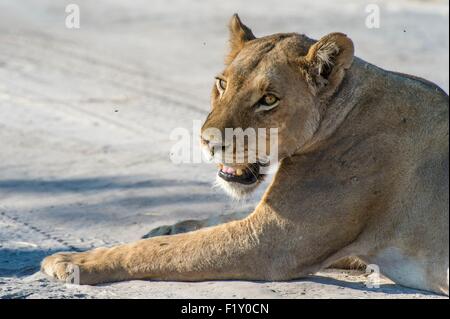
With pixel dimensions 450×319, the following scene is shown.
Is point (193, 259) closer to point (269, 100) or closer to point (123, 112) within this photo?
point (269, 100)

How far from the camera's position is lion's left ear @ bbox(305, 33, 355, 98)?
564 cm

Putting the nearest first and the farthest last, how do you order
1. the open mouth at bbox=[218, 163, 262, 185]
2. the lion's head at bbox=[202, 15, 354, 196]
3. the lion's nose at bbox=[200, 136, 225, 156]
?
the lion's nose at bbox=[200, 136, 225, 156], the lion's head at bbox=[202, 15, 354, 196], the open mouth at bbox=[218, 163, 262, 185]

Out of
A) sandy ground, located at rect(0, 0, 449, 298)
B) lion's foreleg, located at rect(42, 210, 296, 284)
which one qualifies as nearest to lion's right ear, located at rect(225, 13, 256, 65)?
lion's foreleg, located at rect(42, 210, 296, 284)

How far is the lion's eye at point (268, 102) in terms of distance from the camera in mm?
5605

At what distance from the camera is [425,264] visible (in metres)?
5.60

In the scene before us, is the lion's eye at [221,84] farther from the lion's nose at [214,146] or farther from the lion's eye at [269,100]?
the lion's nose at [214,146]

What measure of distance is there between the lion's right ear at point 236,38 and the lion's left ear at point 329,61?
59cm

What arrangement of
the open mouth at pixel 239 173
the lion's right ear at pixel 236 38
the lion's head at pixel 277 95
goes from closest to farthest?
the lion's head at pixel 277 95, the open mouth at pixel 239 173, the lion's right ear at pixel 236 38

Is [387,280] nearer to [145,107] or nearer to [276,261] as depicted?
[276,261]

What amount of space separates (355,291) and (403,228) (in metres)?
0.40

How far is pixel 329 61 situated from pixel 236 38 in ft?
2.34

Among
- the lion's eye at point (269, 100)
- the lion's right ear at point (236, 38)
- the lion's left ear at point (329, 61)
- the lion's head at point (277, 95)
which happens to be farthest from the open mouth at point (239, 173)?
the lion's right ear at point (236, 38)

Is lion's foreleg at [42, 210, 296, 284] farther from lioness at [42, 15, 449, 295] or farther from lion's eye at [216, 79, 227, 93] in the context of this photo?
lion's eye at [216, 79, 227, 93]
